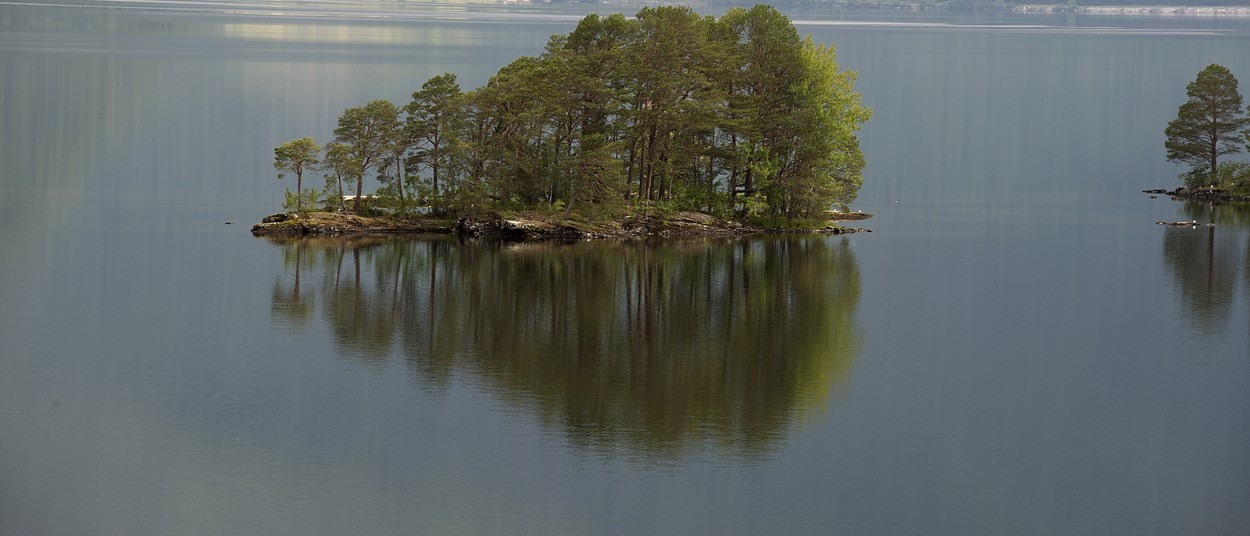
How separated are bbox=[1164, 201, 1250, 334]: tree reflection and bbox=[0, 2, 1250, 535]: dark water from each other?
0.34 meters

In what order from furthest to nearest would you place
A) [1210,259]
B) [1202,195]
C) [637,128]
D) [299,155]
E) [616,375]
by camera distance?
[1202,195] → [637,128] → [1210,259] → [299,155] → [616,375]

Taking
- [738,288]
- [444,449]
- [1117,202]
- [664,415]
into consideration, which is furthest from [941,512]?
[1117,202]

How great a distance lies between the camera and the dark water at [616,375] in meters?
30.8

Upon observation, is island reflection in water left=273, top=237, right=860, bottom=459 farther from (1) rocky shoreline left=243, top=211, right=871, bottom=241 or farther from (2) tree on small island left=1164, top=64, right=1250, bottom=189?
(2) tree on small island left=1164, top=64, right=1250, bottom=189

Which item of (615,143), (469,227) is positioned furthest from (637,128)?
(469,227)

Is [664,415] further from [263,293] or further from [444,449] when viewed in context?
[263,293]

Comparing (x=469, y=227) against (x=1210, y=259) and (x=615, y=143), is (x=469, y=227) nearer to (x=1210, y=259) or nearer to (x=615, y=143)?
(x=615, y=143)

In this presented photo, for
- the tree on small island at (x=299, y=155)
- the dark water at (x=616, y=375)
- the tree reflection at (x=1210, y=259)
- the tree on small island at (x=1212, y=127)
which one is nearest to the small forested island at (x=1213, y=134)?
the tree on small island at (x=1212, y=127)

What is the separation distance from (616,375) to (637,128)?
28822 mm

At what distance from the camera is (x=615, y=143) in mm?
67438

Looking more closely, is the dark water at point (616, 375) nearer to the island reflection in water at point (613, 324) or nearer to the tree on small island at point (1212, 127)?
the island reflection in water at point (613, 324)

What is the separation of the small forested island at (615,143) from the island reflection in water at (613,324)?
2961 millimetres

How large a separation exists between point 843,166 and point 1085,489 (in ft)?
144

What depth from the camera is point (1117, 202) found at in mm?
91438
